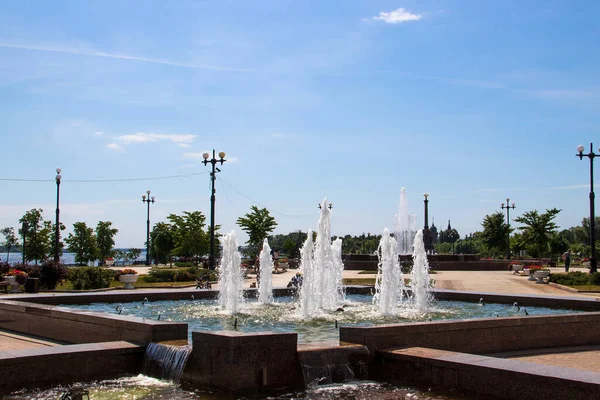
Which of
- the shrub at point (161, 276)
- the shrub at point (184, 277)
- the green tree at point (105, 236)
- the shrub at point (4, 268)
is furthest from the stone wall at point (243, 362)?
the green tree at point (105, 236)

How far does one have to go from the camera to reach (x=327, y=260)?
627 inches

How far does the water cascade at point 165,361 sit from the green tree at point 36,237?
132 feet

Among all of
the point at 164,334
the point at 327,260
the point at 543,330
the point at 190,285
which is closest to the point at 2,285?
the point at 190,285

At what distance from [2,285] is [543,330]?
16397mm

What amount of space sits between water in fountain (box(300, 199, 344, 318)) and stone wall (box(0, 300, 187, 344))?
16.6ft

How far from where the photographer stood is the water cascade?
7.63 meters

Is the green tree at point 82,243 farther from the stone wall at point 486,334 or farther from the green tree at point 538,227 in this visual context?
the stone wall at point 486,334

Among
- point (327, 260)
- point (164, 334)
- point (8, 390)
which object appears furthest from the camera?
point (327, 260)

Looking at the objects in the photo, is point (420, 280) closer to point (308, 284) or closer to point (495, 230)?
point (308, 284)

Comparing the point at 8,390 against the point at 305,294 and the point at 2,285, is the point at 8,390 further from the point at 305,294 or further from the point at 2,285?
the point at 2,285

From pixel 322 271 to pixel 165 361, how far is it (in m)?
8.01

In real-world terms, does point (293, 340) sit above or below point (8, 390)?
above

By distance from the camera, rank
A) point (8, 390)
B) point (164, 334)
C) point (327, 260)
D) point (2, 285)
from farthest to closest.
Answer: point (2, 285) < point (327, 260) < point (164, 334) < point (8, 390)

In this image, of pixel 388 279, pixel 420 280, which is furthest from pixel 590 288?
pixel 388 279
